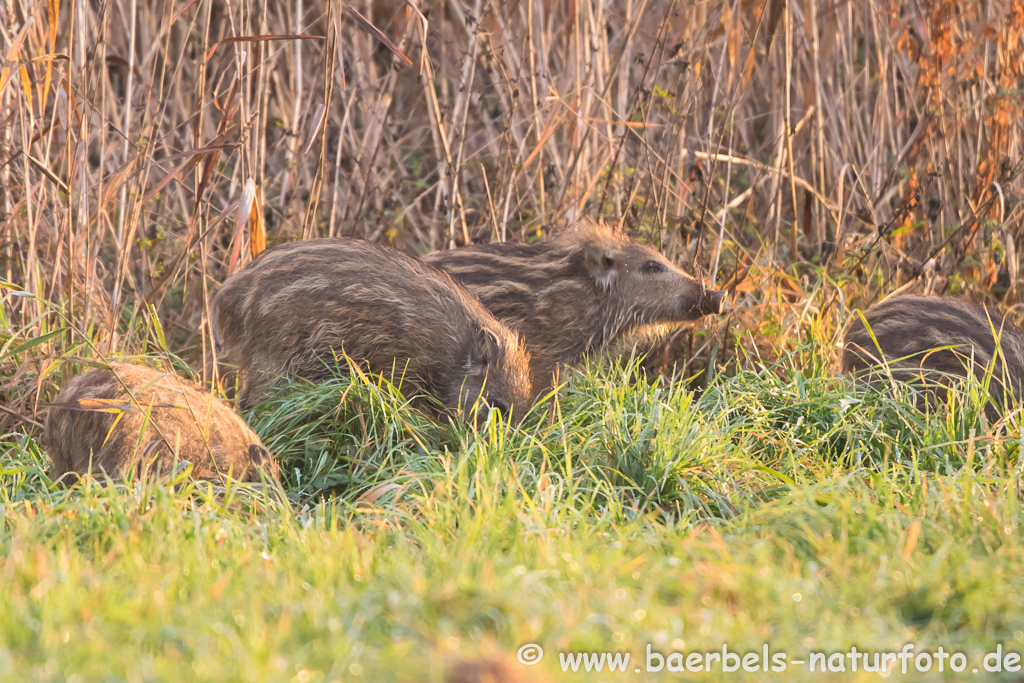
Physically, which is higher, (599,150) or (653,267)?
(599,150)

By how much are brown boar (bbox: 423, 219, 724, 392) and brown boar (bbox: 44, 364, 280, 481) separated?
1.53m

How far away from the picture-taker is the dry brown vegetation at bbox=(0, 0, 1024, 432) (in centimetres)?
497

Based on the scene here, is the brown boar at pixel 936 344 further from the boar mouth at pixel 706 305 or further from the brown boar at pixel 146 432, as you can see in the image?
the brown boar at pixel 146 432

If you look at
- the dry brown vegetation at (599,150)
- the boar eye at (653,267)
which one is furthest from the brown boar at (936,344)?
the boar eye at (653,267)

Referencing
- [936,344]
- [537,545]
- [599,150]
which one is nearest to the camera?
[537,545]

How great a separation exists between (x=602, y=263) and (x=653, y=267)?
0.30 metres

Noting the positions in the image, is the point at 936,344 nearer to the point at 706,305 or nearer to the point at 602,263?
the point at 706,305

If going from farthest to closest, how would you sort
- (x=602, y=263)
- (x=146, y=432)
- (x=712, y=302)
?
(x=602, y=263) → (x=712, y=302) → (x=146, y=432)

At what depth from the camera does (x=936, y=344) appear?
15.4ft

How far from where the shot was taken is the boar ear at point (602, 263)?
521cm

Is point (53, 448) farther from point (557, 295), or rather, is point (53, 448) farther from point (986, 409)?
point (986, 409)

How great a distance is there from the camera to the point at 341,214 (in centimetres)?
581

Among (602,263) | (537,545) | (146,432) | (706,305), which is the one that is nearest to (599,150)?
(602,263)

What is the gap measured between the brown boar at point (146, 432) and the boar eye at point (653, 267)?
90.5 inches
